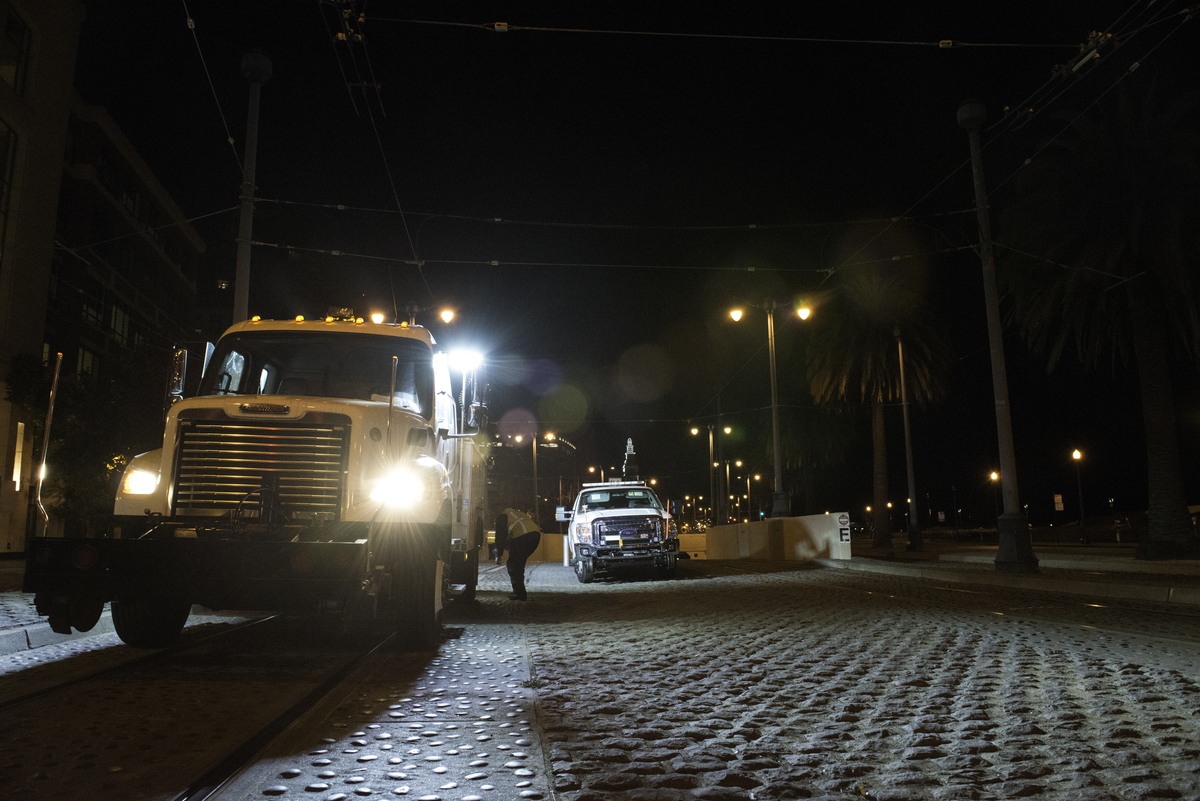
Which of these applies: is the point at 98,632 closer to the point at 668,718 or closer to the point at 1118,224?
the point at 668,718

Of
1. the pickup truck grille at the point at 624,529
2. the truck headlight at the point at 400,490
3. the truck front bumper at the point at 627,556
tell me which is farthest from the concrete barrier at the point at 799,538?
the truck headlight at the point at 400,490

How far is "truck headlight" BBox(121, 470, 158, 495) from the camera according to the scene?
23.4 feet

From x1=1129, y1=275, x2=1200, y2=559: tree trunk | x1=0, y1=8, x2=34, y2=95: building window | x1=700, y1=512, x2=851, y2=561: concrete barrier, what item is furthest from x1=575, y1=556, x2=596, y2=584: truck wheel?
x1=0, y1=8, x2=34, y2=95: building window

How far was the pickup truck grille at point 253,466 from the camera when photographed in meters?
6.95

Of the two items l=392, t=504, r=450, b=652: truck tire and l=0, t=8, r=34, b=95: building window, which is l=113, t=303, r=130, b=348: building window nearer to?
l=0, t=8, r=34, b=95: building window

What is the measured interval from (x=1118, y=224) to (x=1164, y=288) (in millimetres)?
1941

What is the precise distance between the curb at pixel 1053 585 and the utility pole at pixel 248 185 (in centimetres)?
1464

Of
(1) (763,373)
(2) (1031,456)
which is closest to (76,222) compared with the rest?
(1) (763,373)

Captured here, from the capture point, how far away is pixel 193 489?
696 cm

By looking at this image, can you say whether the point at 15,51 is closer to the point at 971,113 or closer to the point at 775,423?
the point at 775,423

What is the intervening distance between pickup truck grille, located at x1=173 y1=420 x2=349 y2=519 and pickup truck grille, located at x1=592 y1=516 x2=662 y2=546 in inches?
461

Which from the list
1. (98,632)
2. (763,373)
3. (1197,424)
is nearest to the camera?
→ (98,632)

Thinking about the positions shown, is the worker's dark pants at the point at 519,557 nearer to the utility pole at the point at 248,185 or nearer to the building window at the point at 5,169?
the utility pole at the point at 248,185

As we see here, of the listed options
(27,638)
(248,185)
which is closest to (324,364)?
(27,638)
